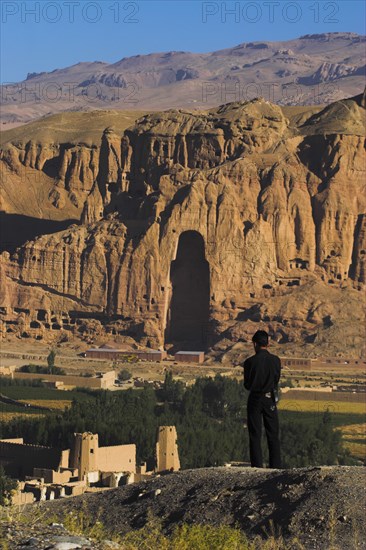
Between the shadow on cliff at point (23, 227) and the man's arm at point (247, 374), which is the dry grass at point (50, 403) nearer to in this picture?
the shadow on cliff at point (23, 227)

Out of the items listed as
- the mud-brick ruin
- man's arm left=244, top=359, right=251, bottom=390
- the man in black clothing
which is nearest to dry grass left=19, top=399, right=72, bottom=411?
the mud-brick ruin

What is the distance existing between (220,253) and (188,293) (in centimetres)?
411

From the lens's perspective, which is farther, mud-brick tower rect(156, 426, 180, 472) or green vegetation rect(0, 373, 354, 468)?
green vegetation rect(0, 373, 354, 468)

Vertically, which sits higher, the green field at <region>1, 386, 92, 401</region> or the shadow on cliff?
the shadow on cliff

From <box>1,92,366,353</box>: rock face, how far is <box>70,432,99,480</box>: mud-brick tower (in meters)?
52.1

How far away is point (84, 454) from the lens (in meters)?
53.8

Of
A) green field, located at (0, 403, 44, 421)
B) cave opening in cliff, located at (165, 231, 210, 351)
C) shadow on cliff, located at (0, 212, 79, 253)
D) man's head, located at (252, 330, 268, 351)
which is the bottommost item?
green field, located at (0, 403, 44, 421)

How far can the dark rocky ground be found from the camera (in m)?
18.9

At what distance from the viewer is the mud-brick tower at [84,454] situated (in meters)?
53.0

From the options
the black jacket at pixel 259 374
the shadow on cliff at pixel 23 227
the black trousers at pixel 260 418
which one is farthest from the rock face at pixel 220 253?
the black jacket at pixel 259 374

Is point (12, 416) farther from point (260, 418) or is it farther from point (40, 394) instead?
point (260, 418)

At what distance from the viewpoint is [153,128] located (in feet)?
414

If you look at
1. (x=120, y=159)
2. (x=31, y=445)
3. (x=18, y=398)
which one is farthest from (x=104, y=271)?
(x=31, y=445)

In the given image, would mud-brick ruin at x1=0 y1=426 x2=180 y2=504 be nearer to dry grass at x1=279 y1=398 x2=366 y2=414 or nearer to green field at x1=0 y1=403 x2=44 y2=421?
green field at x1=0 y1=403 x2=44 y2=421
